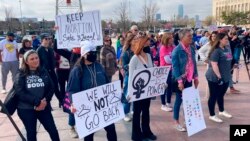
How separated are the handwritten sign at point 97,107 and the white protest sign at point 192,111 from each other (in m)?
1.28

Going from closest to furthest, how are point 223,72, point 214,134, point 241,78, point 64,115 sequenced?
point 214,134 < point 223,72 < point 64,115 < point 241,78

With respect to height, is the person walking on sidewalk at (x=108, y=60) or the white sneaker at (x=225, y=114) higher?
the person walking on sidewalk at (x=108, y=60)

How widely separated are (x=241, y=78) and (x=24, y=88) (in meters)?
8.60

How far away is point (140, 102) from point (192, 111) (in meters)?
0.92

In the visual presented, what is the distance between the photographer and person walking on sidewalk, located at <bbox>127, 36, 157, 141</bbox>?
4656 mm

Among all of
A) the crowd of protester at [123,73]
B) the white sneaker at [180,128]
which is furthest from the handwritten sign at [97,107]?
the white sneaker at [180,128]

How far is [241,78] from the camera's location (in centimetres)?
1044

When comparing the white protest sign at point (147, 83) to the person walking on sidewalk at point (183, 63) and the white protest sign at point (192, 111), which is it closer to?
the person walking on sidewalk at point (183, 63)

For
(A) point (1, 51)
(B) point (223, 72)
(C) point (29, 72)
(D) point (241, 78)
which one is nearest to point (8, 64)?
(A) point (1, 51)

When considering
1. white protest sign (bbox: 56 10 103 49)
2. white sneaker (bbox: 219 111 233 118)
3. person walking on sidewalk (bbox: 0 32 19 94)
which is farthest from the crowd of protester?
person walking on sidewalk (bbox: 0 32 19 94)

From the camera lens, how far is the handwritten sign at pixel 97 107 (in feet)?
12.0

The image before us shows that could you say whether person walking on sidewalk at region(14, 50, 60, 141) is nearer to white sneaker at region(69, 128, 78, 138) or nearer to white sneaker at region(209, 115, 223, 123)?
white sneaker at region(69, 128, 78, 138)

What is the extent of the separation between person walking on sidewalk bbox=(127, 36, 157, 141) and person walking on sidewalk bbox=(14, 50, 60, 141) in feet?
4.33

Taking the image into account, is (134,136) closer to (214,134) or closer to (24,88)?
(214,134)
